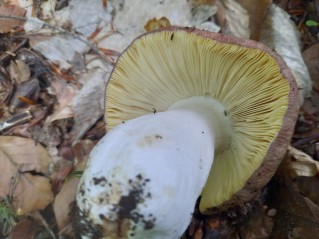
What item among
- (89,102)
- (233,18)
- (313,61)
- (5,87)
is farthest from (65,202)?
(313,61)

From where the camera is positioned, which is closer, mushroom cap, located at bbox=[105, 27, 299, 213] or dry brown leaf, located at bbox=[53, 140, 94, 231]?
mushroom cap, located at bbox=[105, 27, 299, 213]

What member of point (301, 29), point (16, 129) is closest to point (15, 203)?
point (16, 129)

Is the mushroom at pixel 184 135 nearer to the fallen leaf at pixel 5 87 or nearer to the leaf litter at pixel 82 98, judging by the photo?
the leaf litter at pixel 82 98

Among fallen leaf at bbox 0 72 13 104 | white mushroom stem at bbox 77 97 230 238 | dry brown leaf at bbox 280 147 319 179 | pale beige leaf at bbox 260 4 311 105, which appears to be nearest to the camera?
white mushroom stem at bbox 77 97 230 238

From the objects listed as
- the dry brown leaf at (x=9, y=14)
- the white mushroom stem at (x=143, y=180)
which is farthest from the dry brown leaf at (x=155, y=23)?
the white mushroom stem at (x=143, y=180)

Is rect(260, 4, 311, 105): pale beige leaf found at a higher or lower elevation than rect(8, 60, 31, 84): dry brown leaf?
higher

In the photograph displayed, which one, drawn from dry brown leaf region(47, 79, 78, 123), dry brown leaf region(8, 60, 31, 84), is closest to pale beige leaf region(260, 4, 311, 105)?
dry brown leaf region(47, 79, 78, 123)

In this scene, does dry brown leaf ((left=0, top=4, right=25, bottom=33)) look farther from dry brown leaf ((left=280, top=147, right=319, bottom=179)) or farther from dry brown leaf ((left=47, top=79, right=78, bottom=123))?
dry brown leaf ((left=280, top=147, right=319, bottom=179))
